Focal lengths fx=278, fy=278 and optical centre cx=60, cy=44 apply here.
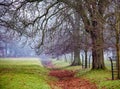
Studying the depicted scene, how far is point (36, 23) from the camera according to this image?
29203mm

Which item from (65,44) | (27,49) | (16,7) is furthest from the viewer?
(27,49)

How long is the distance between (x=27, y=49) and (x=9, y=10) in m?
123

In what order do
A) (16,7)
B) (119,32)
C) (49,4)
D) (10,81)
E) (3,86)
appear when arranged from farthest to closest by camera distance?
(49,4) → (16,7) → (119,32) → (10,81) → (3,86)

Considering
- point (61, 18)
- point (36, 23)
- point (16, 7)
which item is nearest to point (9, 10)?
point (16, 7)

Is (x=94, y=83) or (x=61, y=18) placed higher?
(x=61, y=18)

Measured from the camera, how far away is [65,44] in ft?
117

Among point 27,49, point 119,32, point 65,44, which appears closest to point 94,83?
point 119,32

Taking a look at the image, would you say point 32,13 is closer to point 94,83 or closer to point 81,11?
point 81,11

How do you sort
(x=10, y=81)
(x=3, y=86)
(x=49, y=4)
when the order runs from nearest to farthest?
(x=3, y=86)
(x=10, y=81)
(x=49, y=4)

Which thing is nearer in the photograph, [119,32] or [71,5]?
[119,32]

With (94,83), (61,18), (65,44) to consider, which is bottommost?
(94,83)

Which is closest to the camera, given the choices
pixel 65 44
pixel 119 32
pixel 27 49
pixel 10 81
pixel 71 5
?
pixel 10 81

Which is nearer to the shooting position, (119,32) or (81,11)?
(119,32)

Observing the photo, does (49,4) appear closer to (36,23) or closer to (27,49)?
(36,23)
